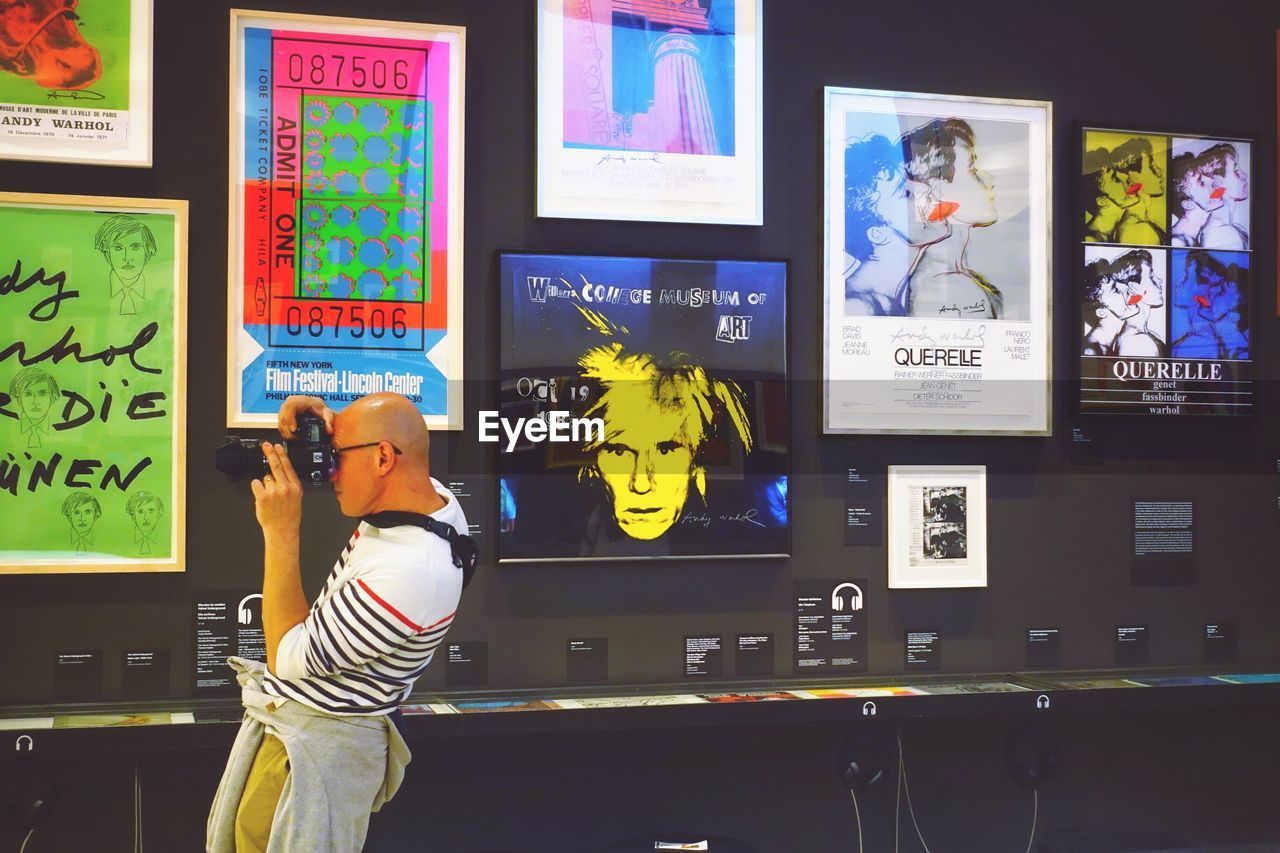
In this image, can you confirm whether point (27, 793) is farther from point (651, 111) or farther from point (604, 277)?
point (651, 111)

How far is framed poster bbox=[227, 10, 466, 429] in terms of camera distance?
322 cm

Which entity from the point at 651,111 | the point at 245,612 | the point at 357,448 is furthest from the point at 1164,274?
the point at 245,612

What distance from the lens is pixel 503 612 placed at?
3.36 meters

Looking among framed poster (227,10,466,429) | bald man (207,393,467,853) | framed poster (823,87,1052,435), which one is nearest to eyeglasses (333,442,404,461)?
bald man (207,393,467,853)

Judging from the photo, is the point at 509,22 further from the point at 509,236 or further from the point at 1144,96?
the point at 1144,96

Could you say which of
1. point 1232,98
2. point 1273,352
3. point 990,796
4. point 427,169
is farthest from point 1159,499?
point 427,169

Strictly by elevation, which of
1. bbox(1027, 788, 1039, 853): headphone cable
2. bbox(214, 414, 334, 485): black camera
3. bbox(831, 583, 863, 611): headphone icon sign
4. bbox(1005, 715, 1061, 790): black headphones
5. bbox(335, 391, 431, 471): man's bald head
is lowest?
bbox(1027, 788, 1039, 853): headphone cable

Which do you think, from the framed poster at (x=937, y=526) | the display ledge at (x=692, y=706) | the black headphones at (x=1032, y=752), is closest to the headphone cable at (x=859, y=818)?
the display ledge at (x=692, y=706)

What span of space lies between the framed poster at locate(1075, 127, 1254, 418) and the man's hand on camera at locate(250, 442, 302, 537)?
240cm

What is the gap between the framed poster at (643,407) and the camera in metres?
3.37

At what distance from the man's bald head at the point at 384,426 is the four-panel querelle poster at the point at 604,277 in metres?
0.78

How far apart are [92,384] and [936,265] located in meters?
2.35

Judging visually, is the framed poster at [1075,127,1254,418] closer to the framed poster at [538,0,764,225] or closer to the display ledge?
the display ledge

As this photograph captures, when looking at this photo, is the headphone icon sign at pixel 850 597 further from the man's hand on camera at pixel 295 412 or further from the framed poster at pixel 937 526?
the man's hand on camera at pixel 295 412
